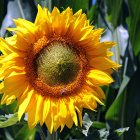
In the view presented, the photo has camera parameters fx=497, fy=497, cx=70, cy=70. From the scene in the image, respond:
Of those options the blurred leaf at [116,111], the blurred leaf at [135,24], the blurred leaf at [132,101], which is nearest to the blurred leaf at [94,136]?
the blurred leaf at [116,111]

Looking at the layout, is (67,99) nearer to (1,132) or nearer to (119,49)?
(1,132)

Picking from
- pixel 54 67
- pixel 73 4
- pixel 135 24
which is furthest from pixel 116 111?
pixel 54 67

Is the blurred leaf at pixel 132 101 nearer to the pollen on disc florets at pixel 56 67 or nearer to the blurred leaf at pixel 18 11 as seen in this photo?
the blurred leaf at pixel 18 11

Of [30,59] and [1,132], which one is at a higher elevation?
[30,59]

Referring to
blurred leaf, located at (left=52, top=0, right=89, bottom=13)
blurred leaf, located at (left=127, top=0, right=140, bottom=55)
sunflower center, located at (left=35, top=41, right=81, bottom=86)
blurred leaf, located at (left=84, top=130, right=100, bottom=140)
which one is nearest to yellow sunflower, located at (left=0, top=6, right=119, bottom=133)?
sunflower center, located at (left=35, top=41, right=81, bottom=86)

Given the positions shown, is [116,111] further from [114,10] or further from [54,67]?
[54,67]

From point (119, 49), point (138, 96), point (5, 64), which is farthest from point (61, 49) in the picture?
point (119, 49)

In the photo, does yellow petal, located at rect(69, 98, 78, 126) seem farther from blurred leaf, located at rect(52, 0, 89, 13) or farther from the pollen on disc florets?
blurred leaf, located at rect(52, 0, 89, 13)
